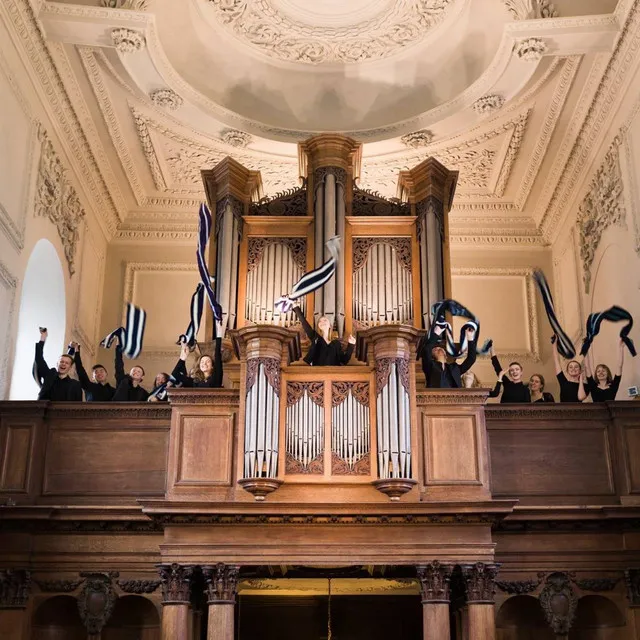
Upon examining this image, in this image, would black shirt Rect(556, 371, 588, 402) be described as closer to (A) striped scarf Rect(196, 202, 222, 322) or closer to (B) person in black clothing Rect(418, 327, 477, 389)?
(B) person in black clothing Rect(418, 327, 477, 389)

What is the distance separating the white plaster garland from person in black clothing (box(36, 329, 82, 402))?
12.8ft

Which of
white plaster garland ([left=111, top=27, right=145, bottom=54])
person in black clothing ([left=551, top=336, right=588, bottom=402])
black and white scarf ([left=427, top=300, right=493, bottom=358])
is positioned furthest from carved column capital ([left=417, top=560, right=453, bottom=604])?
white plaster garland ([left=111, top=27, right=145, bottom=54])

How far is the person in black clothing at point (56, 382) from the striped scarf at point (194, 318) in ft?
3.99

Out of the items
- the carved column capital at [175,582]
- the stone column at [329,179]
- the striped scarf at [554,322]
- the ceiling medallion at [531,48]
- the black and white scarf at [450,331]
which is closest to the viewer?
the carved column capital at [175,582]

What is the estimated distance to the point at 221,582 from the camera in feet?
29.8

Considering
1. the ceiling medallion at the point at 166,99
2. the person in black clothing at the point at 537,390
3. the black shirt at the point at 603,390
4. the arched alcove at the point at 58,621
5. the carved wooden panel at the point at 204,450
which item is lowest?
the arched alcove at the point at 58,621

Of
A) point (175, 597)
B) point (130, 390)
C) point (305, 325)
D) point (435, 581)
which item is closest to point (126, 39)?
point (305, 325)

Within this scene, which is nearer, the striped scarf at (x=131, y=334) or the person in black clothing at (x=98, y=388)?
the person in black clothing at (x=98, y=388)

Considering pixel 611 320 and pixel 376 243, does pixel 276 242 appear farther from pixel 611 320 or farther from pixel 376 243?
pixel 611 320

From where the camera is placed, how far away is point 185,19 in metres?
13.4

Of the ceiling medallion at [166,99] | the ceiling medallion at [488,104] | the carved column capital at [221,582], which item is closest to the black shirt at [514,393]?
the carved column capital at [221,582]

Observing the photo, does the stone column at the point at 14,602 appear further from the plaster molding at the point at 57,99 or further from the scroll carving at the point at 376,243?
Result: the plaster molding at the point at 57,99

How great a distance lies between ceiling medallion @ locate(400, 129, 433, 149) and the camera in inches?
563

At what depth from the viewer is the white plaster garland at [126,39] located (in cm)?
1195
